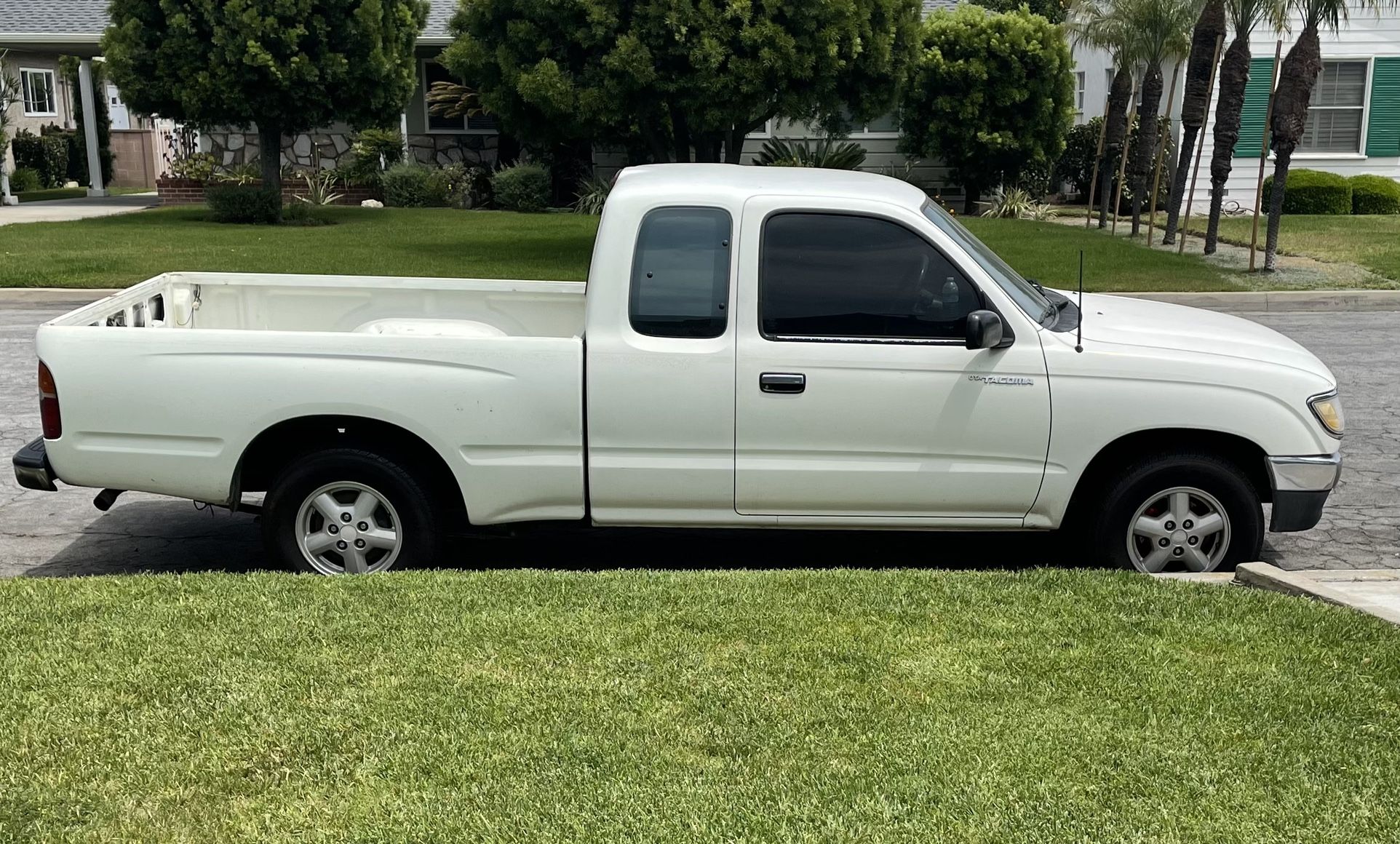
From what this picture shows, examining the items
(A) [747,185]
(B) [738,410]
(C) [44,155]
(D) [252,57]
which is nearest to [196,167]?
(D) [252,57]

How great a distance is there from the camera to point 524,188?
2670 cm

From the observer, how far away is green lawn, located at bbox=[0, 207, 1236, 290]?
1653cm

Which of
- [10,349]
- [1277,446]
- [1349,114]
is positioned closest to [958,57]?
[1349,114]

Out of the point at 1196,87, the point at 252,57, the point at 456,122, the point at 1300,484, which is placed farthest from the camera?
the point at 456,122

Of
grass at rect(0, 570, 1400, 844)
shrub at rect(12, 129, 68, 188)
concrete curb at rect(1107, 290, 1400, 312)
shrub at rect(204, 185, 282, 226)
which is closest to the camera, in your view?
grass at rect(0, 570, 1400, 844)

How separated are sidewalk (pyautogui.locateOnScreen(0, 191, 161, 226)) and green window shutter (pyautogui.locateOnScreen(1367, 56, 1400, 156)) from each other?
23.1 metres

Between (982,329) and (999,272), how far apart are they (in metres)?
0.56

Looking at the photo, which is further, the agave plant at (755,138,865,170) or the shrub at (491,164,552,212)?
the agave plant at (755,138,865,170)

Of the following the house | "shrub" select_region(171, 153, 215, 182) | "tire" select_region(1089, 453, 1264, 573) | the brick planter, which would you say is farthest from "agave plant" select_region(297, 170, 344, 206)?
"tire" select_region(1089, 453, 1264, 573)

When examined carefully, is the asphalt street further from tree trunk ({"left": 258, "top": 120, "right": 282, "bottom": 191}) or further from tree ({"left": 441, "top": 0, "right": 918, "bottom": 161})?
tree trunk ({"left": 258, "top": 120, "right": 282, "bottom": 191})

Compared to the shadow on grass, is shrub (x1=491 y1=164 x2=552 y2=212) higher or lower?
higher

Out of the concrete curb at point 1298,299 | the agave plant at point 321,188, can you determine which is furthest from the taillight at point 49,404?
the agave plant at point 321,188

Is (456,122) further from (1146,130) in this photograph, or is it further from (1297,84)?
(1297,84)

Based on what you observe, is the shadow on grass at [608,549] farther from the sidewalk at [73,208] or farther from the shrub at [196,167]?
the shrub at [196,167]
